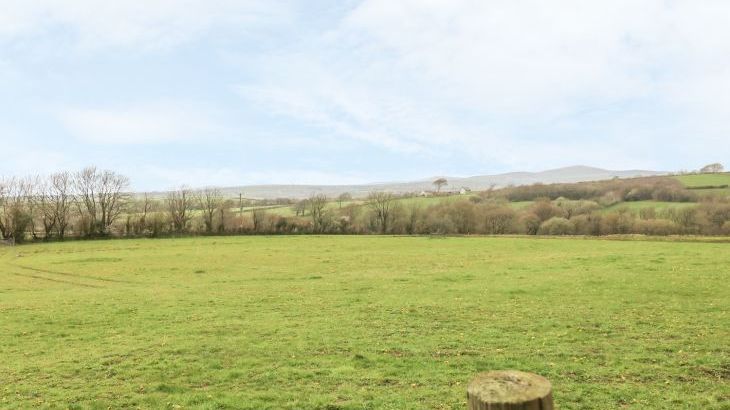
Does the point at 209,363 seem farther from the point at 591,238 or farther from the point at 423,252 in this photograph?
the point at 591,238

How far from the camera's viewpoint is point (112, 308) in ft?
73.0

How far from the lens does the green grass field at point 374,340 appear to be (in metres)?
10.3

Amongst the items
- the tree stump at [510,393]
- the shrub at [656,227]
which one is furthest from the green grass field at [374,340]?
the shrub at [656,227]

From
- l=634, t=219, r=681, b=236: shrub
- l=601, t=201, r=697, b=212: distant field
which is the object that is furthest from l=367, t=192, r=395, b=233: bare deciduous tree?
l=634, t=219, r=681, b=236: shrub

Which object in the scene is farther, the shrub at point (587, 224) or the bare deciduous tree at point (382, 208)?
the bare deciduous tree at point (382, 208)

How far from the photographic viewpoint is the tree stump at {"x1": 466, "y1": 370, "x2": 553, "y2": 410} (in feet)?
10.3

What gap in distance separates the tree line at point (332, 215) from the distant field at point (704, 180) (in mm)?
5019

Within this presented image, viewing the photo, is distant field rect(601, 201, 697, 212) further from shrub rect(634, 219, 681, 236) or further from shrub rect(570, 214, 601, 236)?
shrub rect(634, 219, 681, 236)

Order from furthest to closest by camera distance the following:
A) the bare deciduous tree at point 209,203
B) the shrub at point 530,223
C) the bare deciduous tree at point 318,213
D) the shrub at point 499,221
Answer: the bare deciduous tree at point 318,213 < the bare deciduous tree at point 209,203 < the shrub at point 499,221 < the shrub at point 530,223

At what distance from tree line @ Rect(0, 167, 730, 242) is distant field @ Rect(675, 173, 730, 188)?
5019 mm

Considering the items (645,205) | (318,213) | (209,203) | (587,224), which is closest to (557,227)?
(587,224)

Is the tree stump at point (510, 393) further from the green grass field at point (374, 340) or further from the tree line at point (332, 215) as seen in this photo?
the tree line at point (332, 215)

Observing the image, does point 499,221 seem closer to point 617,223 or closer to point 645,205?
point 617,223

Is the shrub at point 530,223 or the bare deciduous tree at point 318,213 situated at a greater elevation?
the bare deciduous tree at point 318,213
